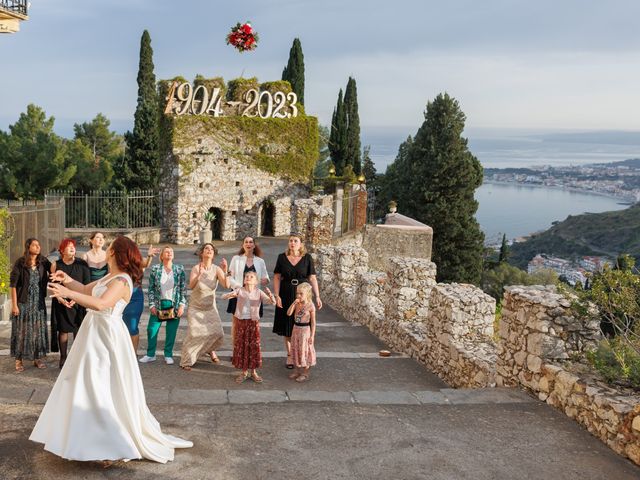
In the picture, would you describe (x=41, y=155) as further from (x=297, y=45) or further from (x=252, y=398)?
(x=252, y=398)

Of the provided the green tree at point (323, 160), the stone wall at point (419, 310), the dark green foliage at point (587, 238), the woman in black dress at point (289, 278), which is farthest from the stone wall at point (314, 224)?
the dark green foliage at point (587, 238)

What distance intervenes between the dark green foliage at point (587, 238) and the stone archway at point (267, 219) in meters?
64.7

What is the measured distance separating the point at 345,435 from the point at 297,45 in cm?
4140

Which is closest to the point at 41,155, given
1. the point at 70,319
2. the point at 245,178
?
the point at 245,178

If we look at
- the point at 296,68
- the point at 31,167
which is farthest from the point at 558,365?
the point at 296,68

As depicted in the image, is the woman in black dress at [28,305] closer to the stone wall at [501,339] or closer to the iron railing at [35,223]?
the iron railing at [35,223]

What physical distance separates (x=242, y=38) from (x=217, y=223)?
8333 millimetres

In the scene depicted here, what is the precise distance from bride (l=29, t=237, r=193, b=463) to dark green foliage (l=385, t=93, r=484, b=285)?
106ft

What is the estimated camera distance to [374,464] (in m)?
5.40

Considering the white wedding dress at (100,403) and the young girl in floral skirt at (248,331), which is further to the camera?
the young girl in floral skirt at (248,331)

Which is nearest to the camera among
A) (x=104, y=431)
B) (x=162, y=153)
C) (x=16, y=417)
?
(x=104, y=431)

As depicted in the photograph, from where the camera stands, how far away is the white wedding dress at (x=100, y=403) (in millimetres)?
4926

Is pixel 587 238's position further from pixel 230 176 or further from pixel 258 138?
pixel 230 176

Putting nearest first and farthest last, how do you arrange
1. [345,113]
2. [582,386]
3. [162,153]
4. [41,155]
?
Result: [582,386] → [162,153] → [41,155] → [345,113]
